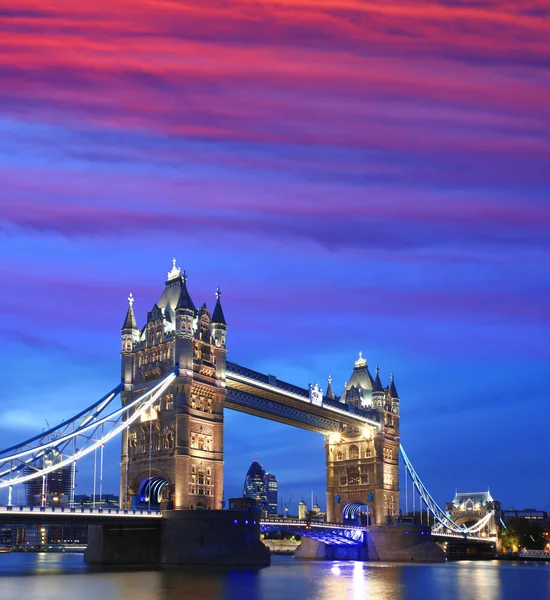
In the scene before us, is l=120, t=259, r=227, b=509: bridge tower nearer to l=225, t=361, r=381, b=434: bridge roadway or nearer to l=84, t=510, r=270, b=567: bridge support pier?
l=84, t=510, r=270, b=567: bridge support pier

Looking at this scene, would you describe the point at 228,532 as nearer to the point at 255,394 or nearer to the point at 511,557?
the point at 255,394

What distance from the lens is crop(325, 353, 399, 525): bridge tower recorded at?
130125 millimetres

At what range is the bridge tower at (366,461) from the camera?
130125 mm

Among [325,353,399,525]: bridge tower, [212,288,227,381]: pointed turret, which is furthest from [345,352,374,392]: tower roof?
[212,288,227,381]: pointed turret

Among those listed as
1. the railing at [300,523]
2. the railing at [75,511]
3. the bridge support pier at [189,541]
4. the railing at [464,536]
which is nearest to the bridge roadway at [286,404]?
the railing at [300,523]

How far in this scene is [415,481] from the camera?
143625 mm

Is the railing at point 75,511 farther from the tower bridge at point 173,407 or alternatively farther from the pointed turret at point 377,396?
Answer: the pointed turret at point 377,396

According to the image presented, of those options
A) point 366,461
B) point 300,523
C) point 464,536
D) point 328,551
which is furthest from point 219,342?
point 464,536

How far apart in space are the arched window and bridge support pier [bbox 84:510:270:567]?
4595 centimetres

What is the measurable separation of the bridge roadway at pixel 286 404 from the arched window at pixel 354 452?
12.3ft

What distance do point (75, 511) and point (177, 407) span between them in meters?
19.5

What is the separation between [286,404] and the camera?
11388 cm

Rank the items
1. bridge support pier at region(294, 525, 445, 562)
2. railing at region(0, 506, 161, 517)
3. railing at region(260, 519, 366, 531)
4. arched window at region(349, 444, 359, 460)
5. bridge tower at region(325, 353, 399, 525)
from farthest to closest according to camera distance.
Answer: arched window at region(349, 444, 359, 460) < bridge tower at region(325, 353, 399, 525) < bridge support pier at region(294, 525, 445, 562) < railing at region(260, 519, 366, 531) < railing at region(0, 506, 161, 517)

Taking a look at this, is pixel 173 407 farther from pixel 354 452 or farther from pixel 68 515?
pixel 354 452
